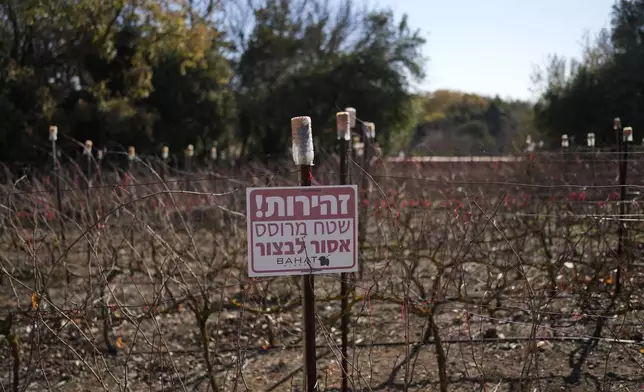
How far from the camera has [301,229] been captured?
2086 mm

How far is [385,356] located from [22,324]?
2.75 metres

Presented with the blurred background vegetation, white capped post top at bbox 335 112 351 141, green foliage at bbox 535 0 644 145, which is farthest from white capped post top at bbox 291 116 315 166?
green foliage at bbox 535 0 644 145

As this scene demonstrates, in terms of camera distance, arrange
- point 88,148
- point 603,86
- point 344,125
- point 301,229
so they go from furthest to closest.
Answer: point 603,86 → point 88,148 → point 344,125 → point 301,229

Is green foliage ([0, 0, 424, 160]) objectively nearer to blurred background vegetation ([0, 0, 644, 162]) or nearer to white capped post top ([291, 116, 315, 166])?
blurred background vegetation ([0, 0, 644, 162])

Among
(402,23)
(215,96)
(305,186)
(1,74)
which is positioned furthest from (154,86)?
(305,186)

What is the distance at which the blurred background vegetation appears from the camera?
14805 millimetres

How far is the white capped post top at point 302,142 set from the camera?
2140 millimetres

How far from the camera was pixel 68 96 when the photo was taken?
15.4 meters

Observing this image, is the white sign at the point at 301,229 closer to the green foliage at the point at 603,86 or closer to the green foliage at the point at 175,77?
the green foliage at the point at 175,77

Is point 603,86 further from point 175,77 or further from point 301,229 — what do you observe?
point 301,229

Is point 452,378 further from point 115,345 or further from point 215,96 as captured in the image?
point 215,96

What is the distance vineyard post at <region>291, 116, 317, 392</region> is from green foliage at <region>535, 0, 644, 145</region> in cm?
1521

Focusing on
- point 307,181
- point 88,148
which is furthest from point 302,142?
point 88,148

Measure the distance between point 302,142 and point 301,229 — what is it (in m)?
0.29
